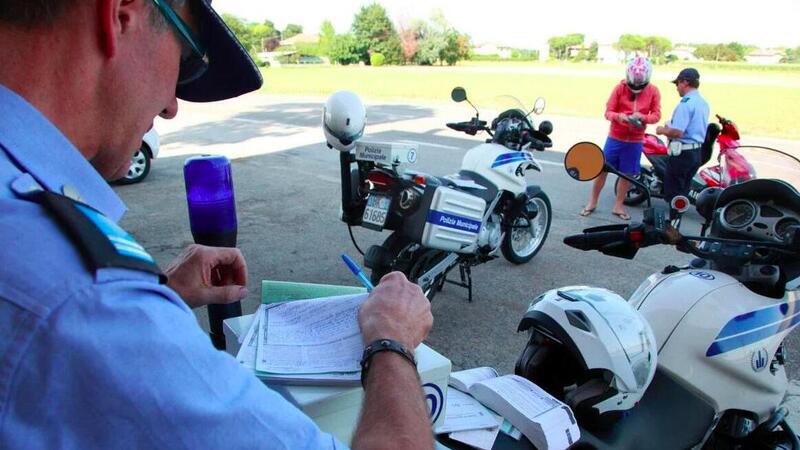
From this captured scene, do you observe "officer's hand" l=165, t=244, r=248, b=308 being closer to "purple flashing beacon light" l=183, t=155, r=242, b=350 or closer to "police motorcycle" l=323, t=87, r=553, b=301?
"purple flashing beacon light" l=183, t=155, r=242, b=350

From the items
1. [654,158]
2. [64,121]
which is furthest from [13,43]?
[654,158]

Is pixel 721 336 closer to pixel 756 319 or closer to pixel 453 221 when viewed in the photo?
pixel 756 319

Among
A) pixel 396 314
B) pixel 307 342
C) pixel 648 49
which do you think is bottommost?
pixel 307 342

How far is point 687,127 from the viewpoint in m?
6.59

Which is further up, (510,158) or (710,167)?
(510,158)

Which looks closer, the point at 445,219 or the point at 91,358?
the point at 91,358

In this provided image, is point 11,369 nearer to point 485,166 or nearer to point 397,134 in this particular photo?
point 485,166

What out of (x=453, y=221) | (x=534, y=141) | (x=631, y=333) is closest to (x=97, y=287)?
(x=631, y=333)

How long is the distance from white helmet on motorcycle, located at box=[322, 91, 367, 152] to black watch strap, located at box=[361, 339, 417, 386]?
2.64 meters

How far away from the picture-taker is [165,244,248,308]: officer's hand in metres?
1.51

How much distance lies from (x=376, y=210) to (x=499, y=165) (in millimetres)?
1208

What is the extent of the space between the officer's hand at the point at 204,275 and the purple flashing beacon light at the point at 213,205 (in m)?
0.44

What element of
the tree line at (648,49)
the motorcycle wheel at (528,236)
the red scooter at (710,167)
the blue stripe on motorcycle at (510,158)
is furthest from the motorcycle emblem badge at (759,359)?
the tree line at (648,49)

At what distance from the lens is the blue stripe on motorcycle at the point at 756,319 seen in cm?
198
